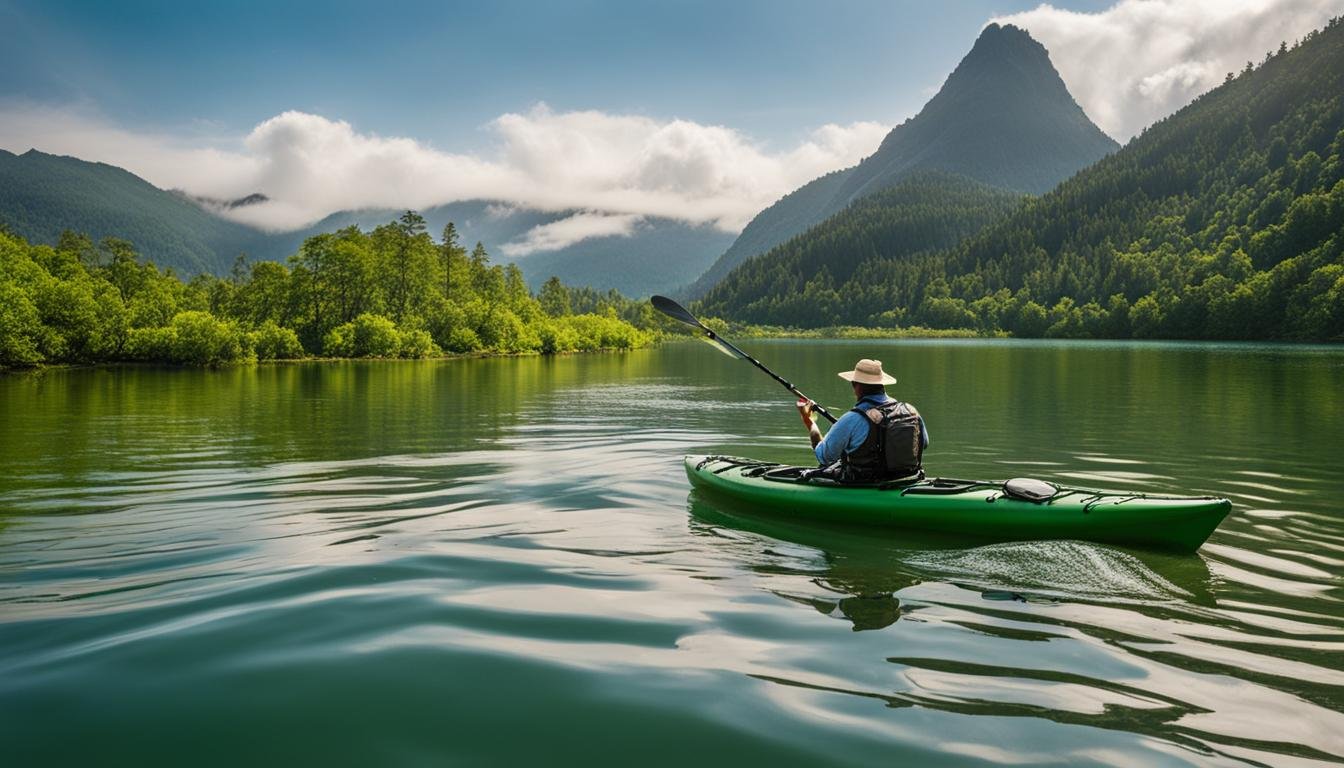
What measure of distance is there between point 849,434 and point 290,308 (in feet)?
258

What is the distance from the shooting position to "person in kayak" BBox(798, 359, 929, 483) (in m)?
10.5

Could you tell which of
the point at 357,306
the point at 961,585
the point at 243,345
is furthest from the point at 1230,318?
the point at 961,585

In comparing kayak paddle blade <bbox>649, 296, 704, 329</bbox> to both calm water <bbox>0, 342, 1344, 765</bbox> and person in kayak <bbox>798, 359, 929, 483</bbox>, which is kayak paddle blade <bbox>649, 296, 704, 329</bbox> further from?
person in kayak <bbox>798, 359, 929, 483</bbox>

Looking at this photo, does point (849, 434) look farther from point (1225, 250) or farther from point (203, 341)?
point (1225, 250)

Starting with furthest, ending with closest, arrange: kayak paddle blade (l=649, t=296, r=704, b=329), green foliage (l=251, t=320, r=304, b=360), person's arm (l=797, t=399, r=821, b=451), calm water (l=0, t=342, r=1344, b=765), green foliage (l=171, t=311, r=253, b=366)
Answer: green foliage (l=251, t=320, r=304, b=360) → green foliage (l=171, t=311, r=253, b=366) → kayak paddle blade (l=649, t=296, r=704, b=329) → person's arm (l=797, t=399, r=821, b=451) → calm water (l=0, t=342, r=1344, b=765)

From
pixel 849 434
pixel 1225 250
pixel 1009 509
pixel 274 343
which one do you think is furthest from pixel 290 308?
pixel 1225 250

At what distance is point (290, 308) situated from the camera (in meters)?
78.4

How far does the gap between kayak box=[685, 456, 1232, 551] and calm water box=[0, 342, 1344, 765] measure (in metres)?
0.26

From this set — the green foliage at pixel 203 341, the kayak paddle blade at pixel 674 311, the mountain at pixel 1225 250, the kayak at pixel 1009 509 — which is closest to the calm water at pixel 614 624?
the kayak at pixel 1009 509

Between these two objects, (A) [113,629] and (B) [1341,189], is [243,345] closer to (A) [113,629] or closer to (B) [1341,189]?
(A) [113,629]

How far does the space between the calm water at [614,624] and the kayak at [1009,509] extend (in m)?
0.26

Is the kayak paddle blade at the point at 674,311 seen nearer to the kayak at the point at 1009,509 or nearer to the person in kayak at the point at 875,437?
the kayak at the point at 1009,509

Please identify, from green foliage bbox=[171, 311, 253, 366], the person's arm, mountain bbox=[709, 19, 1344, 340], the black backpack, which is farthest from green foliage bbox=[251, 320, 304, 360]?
mountain bbox=[709, 19, 1344, 340]

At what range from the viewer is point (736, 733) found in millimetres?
5051
